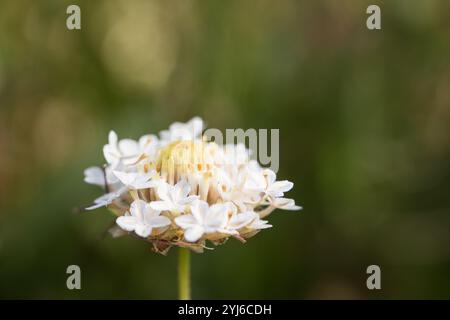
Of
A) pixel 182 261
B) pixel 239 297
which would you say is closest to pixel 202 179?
pixel 182 261

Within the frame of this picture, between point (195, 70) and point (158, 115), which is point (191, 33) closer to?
point (195, 70)

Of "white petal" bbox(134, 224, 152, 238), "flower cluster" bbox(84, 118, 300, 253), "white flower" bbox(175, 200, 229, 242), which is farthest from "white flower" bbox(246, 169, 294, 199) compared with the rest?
"white petal" bbox(134, 224, 152, 238)

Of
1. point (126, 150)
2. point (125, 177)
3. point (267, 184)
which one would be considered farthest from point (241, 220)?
point (126, 150)

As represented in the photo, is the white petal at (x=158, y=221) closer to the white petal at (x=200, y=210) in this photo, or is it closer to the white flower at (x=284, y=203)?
the white petal at (x=200, y=210)

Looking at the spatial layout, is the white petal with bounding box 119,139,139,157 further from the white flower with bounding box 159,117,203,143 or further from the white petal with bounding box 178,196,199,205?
the white petal with bounding box 178,196,199,205

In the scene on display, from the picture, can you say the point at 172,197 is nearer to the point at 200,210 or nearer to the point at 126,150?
the point at 200,210
